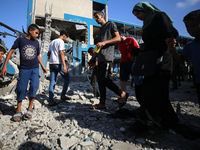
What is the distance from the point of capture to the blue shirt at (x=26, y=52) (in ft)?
7.53

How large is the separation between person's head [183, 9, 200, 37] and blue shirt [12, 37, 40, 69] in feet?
9.12

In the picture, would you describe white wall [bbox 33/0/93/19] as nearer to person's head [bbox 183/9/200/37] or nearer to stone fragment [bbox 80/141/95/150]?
person's head [bbox 183/9/200/37]

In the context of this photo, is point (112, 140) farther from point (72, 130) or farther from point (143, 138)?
point (72, 130)

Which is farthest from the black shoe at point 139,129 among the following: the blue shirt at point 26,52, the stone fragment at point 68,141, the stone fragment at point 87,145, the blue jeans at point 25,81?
the blue shirt at point 26,52

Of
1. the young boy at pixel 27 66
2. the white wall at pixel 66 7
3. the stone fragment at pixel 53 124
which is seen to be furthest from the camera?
the white wall at pixel 66 7

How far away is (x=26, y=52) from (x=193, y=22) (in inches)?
114

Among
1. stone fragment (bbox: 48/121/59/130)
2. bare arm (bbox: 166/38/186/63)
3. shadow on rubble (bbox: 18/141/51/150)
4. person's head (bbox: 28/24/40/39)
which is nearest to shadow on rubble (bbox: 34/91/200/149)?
stone fragment (bbox: 48/121/59/130)

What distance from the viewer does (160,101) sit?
4.50ft

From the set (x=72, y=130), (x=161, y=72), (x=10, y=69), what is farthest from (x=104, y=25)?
(x=10, y=69)

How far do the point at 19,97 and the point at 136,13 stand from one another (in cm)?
266

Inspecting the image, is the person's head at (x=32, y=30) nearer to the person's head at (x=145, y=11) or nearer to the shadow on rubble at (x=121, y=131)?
the shadow on rubble at (x=121, y=131)

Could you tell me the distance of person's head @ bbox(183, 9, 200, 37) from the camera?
1329mm

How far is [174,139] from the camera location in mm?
1461

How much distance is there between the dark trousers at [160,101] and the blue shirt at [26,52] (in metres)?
2.37
